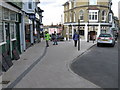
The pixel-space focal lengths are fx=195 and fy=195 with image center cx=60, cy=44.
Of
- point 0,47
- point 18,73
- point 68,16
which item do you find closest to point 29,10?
point 0,47

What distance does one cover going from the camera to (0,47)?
912 cm

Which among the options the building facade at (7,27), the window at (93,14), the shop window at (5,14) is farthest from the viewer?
the window at (93,14)

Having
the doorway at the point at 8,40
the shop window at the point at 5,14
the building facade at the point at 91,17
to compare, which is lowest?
the doorway at the point at 8,40

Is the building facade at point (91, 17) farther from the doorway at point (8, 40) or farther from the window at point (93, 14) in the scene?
the doorway at point (8, 40)

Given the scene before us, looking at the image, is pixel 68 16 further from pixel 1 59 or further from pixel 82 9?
pixel 1 59

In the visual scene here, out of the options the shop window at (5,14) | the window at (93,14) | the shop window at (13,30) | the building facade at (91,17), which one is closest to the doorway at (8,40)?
the shop window at (5,14)

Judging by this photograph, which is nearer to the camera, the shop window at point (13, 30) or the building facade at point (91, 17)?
the shop window at point (13, 30)

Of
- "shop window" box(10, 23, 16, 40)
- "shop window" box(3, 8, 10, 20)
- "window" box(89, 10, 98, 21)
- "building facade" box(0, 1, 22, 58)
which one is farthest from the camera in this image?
"window" box(89, 10, 98, 21)

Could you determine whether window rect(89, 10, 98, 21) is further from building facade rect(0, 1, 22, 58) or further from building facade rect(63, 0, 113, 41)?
building facade rect(0, 1, 22, 58)

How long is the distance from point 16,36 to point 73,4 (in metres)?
32.5

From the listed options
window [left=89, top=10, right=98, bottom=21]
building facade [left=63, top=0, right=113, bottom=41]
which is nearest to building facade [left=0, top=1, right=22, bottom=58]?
building facade [left=63, top=0, right=113, bottom=41]

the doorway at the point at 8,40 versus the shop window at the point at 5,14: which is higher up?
the shop window at the point at 5,14

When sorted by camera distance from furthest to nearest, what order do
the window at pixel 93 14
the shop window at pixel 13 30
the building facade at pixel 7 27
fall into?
the window at pixel 93 14
the shop window at pixel 13 30
the building facade at pixel 7 27

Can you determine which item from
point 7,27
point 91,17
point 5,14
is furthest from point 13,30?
point 91,17
